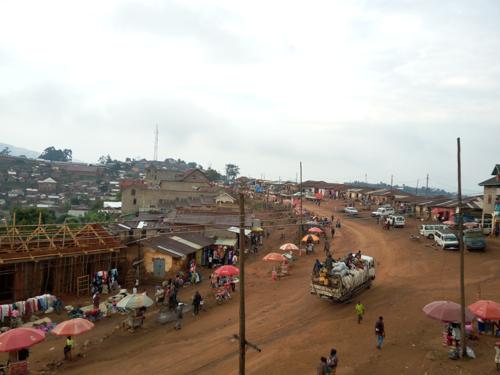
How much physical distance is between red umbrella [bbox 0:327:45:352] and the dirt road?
2.22m

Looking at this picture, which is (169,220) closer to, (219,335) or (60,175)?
(219,335)

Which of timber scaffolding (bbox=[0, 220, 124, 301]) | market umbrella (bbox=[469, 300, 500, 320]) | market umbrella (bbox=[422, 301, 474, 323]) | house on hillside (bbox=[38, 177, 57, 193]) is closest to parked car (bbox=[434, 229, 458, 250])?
market umbrella (bbox=[469, 300, 500, 320])

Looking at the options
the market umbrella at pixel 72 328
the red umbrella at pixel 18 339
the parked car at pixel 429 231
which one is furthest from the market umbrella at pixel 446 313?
the parked car at pixel 429 231

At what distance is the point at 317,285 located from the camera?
2081 centimetres

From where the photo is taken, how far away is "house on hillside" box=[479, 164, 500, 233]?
3800 cm

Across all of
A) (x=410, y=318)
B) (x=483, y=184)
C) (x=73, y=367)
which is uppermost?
(x=483, y=184)

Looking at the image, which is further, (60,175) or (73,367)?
(60,175)

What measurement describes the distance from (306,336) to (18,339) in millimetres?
11457

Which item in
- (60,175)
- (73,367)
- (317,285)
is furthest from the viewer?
(60,175)

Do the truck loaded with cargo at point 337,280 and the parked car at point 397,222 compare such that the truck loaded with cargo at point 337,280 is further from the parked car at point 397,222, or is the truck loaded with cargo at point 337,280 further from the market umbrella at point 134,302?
the parked car at point 397,222

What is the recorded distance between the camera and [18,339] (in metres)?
14.2

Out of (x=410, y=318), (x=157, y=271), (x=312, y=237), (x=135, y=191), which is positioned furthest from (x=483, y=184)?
(x=135, y=191)

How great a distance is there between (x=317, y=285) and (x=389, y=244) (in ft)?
65.2

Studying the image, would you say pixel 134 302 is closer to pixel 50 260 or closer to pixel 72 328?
pixel 72 328
